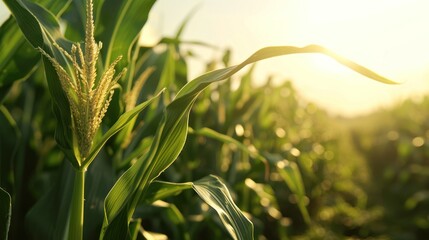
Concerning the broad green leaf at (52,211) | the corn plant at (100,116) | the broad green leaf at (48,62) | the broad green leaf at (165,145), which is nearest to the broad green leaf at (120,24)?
the corn plant at (100,116)

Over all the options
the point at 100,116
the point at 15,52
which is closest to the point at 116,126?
the point at 100,116

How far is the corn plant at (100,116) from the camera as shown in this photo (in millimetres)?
712

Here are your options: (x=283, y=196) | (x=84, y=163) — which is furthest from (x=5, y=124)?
(x=283, y=196)

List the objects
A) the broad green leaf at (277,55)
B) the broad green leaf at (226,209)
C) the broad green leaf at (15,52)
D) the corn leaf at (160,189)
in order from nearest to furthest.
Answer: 1. the broad green leaf at (277,55)
2. the broad green leaf at (226,209)
3. the corn leaf at (160,189)
4. the broad green leaf at (15,52)

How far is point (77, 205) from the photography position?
2.63 ft

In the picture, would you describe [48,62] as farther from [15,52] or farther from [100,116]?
[15,52]


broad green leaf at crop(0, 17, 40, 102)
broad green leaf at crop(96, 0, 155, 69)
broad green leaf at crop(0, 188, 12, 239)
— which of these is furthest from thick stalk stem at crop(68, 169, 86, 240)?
broad green leaf at crop(0, 17, 40, 102)

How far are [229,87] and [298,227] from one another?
2.02m

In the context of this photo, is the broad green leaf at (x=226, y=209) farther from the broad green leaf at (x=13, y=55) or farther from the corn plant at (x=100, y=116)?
the broad green leaf at (x=13, y=55)

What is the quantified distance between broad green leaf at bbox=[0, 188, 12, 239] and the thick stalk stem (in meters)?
0.13

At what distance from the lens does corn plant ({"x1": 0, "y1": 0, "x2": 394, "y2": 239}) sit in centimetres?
71

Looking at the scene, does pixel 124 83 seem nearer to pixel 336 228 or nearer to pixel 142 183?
pixel 142 183

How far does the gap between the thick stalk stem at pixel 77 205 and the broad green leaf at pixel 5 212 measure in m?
0.13

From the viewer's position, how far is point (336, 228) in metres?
3.84
